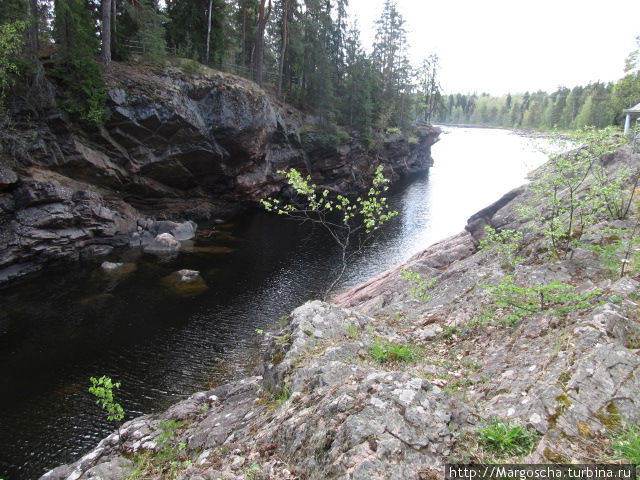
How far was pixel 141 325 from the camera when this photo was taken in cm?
1722

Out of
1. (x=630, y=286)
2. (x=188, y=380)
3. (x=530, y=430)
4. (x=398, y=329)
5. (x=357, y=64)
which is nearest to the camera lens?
(x=530, y=430)

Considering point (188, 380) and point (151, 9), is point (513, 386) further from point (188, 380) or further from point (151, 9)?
point (151, 9)

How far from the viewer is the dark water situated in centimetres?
1173

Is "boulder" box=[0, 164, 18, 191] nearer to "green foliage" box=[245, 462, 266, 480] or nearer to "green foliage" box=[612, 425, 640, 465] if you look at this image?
"green foliage" box=[245, 462, 266, 480]

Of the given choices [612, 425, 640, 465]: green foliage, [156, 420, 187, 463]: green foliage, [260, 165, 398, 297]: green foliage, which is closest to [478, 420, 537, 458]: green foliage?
[612, 425, 640, 465]: green foliage

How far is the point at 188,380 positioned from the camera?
542 inches

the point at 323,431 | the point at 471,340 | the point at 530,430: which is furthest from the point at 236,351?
the point at 530,430

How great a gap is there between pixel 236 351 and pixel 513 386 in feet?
41.2

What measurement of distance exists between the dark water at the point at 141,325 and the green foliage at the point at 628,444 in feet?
25.5

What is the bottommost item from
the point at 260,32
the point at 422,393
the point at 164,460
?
the point at 164,460

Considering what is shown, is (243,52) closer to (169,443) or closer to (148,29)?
(148,29)

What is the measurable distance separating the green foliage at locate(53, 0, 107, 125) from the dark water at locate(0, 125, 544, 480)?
9990mm

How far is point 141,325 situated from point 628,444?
1778 centimetres

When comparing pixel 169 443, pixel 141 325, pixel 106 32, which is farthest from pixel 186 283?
pixel 106 32
